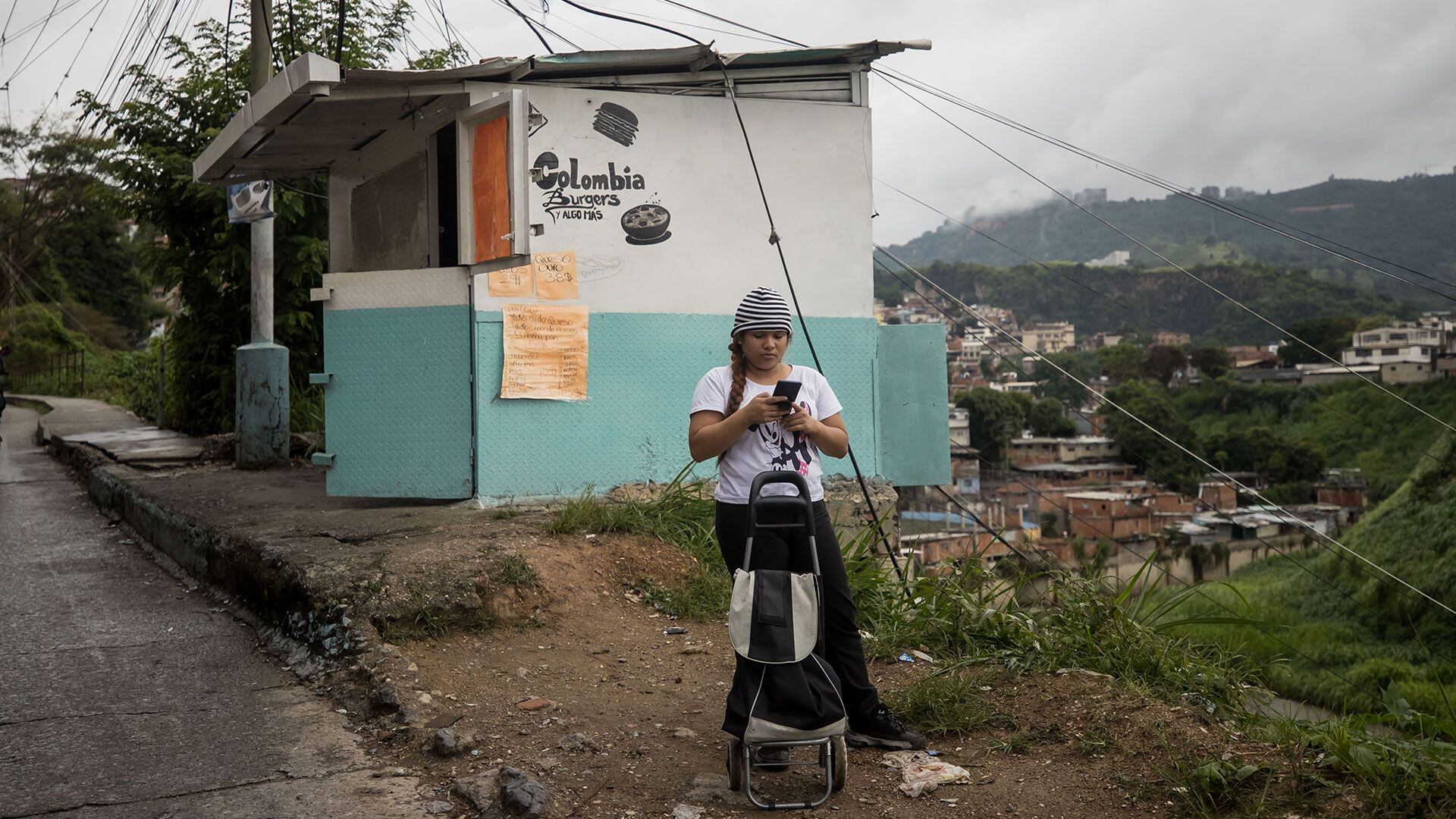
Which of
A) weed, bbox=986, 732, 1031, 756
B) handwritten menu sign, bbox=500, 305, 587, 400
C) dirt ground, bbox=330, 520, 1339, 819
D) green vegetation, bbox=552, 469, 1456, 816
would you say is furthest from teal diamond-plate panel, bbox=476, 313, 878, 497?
weed, bbox=986, 732, 1031, 756

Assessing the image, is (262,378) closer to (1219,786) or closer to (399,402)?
(399,402)

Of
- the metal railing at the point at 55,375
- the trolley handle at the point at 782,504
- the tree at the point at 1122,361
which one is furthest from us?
the tree at the point at 1122,361

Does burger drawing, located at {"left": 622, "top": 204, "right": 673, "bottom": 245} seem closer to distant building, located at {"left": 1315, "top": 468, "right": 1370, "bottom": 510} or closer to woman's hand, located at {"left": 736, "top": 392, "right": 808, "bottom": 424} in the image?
woman's hand, located at {"left": 736, "top": 392, "right": 808, "bottom": 424}

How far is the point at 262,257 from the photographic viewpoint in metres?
10.8

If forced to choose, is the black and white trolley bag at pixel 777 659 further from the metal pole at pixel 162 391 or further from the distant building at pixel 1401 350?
the distant building at pixel 1401 350

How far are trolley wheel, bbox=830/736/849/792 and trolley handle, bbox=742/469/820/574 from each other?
0.54 m

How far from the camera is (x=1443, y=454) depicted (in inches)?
1043

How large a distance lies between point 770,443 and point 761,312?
44 cm

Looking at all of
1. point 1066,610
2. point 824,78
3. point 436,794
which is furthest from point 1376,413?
point 436,794

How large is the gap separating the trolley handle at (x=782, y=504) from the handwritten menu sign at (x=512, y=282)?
4368 mm

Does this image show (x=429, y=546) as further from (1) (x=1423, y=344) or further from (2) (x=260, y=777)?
(1) (x=1423, y=344)

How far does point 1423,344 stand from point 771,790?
94.1 ft

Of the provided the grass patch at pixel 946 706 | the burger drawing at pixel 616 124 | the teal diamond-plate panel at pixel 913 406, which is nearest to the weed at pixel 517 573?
the grass patch at pixel 946 706

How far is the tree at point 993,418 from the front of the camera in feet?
72.0
